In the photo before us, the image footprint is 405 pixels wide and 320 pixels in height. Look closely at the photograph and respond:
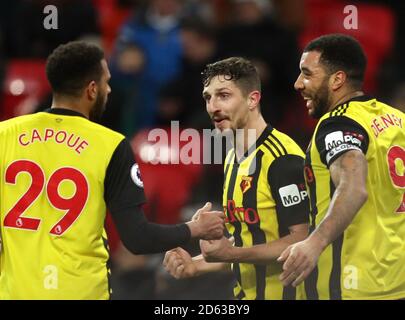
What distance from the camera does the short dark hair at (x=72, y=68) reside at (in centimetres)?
486

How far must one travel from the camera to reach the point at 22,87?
7.48 meters

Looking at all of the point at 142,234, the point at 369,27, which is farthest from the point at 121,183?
the point at 369,27

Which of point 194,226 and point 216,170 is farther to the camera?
point 216,170

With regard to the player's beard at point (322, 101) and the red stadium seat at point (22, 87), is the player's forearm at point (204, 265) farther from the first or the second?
the red stadium seat at point (22, 87)

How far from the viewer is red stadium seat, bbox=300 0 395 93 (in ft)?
25.8

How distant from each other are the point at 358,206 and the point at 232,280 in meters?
2.04

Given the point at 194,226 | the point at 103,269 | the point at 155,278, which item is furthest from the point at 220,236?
the point at 155,278

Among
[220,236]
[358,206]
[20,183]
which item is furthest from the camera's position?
[220,236]

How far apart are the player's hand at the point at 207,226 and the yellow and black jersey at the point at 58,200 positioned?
0.36 meters

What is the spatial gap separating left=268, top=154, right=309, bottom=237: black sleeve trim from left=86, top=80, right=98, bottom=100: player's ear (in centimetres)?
93

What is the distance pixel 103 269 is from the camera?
4.88 m

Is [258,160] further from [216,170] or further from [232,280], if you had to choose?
[232,280]

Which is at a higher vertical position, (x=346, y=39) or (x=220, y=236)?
(x=346, y=39)

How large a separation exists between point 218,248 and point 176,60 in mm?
2820
